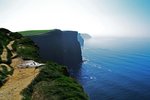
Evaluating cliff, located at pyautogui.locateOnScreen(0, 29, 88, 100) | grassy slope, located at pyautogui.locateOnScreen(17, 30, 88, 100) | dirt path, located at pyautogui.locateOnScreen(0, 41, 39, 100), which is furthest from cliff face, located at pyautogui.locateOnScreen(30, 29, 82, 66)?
grassy slope, located at pyautogui.locateOnScreen(17, 30, 88, 100)

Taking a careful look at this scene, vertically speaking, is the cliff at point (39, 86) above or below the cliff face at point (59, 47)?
above

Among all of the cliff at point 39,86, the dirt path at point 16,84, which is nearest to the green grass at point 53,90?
the cliff at point 39,86

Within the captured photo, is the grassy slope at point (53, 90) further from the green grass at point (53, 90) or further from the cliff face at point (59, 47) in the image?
the cliff face at point (59, 47)

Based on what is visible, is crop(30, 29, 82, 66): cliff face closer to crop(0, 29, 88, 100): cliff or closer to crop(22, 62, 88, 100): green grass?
crop(0, 29, 88, 100): cliff

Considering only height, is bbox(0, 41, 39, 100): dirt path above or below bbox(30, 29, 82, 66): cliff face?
above

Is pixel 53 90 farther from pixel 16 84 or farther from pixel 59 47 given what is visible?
pixel 59 47

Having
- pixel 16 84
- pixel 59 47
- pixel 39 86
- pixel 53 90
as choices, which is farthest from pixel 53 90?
pixel 59 47

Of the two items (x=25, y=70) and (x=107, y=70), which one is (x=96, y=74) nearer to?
(x=107, y=70)

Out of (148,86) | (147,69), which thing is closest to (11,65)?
(148,86)
